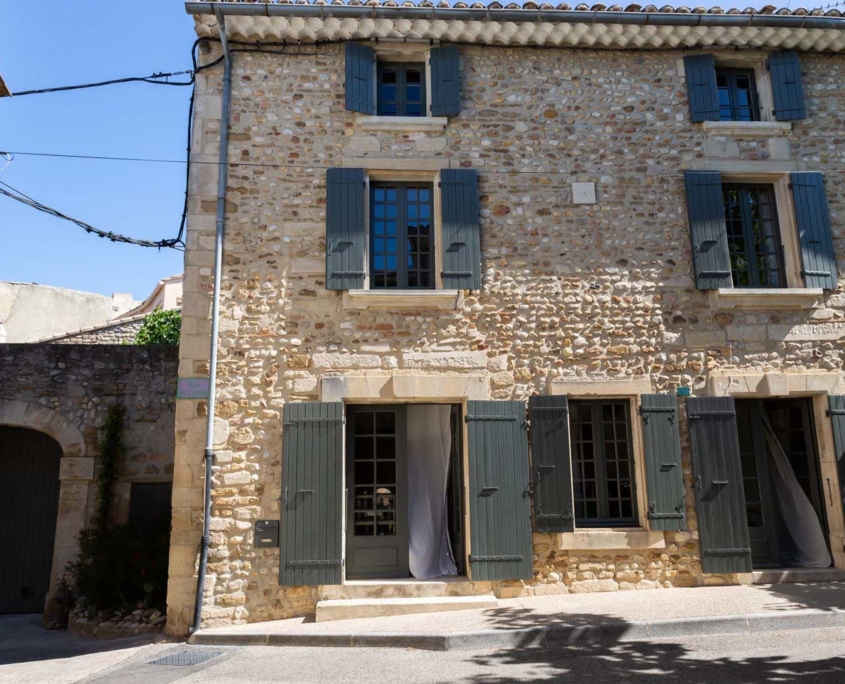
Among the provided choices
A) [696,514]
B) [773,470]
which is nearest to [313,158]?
[696,514]

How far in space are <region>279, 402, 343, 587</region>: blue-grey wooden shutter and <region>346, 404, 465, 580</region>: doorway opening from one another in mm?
435

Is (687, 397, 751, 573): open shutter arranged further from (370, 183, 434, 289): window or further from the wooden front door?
(370, 183, 434, 289): window

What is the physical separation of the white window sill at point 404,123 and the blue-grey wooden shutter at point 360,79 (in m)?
0.12

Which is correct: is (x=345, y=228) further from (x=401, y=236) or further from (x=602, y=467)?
(x=602, y=467)

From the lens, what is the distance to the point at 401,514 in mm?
6594

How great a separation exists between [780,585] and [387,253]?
203 inches

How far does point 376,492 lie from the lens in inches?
261

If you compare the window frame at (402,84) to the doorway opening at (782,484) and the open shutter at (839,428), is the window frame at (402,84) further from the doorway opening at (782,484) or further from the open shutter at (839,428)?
the open shutter at (839,428)

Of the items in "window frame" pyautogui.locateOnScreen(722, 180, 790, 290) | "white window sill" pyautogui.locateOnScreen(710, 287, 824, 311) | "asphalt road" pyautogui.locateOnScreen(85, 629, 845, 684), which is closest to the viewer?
"asphalt road" pyautogui.locateOnScreen(85, 629, 845, 684)

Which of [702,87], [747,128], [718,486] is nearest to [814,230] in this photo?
[747,128]

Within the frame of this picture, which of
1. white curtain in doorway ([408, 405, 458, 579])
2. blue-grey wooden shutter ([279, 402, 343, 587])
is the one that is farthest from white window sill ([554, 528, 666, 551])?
blue-grey wooden shutter ([279, 402, 343, 587])

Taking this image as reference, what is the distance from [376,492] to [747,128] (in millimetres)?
5747

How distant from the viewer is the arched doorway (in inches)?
316

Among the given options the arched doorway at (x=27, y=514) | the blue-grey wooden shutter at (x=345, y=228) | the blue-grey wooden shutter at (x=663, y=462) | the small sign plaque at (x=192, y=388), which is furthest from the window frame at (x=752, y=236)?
the arched doorway at (x=27, y=514)
